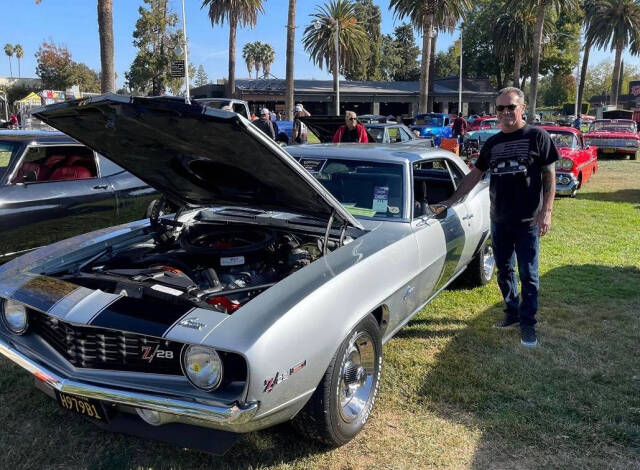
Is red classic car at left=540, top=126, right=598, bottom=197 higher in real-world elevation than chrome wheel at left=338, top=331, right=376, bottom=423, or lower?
higher

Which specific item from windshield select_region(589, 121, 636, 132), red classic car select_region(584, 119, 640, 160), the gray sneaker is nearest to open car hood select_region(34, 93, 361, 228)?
the gray sneaker

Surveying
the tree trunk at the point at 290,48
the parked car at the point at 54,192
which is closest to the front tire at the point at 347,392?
the parked car at the point at 54,192

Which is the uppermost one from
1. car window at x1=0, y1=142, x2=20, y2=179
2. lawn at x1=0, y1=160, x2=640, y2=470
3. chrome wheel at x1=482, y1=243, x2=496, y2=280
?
car window at x1=0, y1=142, x2=20, y2=179

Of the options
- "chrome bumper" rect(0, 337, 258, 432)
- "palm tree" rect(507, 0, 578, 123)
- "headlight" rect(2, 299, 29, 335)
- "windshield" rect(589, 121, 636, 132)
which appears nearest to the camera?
"chrome bumper" rect(0, 337, 258, 432)

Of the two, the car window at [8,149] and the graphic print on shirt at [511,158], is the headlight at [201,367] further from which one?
the car window at [8,149]

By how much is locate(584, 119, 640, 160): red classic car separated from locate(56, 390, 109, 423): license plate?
59.2 ft

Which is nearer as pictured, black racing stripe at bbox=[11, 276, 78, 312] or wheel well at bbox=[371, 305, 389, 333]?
black racing stripe at bbox=[11, 276, 78, 312]

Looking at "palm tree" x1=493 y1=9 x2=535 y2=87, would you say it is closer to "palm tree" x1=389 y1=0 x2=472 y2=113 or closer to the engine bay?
"palm tree" x1=389 y1=0 x2=472 y2=113

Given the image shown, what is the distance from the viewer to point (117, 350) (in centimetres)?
236

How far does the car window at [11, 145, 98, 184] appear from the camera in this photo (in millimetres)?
5359

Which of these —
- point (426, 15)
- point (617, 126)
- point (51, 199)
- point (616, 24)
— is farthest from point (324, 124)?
point (616, 24)

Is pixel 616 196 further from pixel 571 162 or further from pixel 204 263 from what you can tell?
pixel 204 263

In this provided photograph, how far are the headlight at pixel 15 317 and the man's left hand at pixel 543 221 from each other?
3260 mm

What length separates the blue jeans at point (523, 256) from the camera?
12.7 ft
